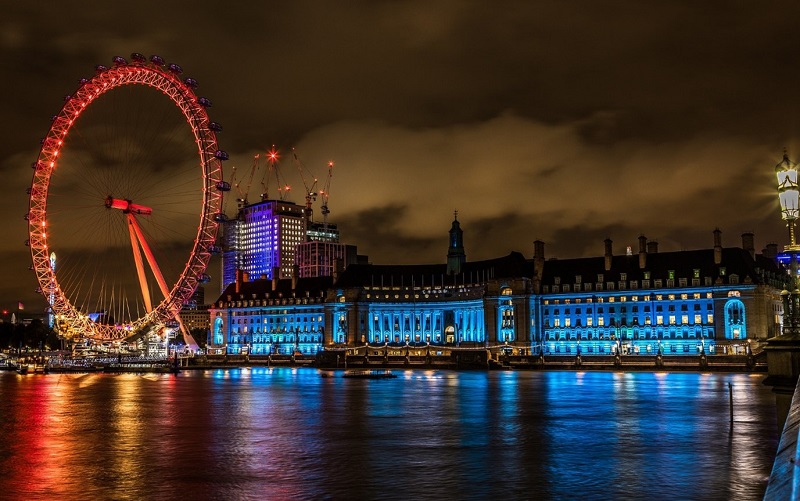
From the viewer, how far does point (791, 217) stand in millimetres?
27859

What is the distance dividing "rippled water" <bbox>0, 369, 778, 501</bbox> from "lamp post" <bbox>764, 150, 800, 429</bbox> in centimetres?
307

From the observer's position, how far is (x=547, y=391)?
7444 centimetres

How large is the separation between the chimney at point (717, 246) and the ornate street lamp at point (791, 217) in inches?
5895

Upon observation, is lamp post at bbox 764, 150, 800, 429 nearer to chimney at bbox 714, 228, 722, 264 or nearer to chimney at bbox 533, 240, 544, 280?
chimney at bbox 714, 228, 722, 264

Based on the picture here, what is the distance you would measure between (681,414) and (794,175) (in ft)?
79.3

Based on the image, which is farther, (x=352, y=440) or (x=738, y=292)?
(x=738, y=292)

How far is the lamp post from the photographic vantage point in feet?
84.6

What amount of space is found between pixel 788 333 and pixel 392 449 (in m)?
15.9

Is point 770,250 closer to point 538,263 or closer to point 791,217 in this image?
point 538,263

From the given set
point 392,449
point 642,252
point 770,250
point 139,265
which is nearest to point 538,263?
point 642,252

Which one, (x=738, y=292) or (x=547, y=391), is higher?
(x=738, y=292)

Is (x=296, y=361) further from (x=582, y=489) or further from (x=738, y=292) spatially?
(x=582, y=489)

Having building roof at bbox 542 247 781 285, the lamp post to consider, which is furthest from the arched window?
the lamp post

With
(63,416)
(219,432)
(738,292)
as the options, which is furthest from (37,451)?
(738,292)
